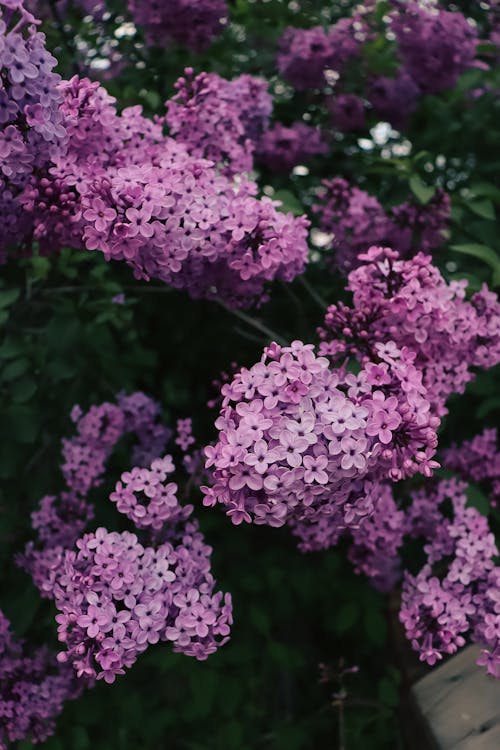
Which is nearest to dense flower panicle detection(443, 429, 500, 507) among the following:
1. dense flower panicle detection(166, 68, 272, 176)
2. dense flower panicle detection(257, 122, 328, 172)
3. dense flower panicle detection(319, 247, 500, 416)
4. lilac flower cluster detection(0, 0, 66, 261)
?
dense flower panicle detection(319, 247, 500, 416)

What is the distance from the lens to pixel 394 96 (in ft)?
12.3

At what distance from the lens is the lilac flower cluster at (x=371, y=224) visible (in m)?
3.08

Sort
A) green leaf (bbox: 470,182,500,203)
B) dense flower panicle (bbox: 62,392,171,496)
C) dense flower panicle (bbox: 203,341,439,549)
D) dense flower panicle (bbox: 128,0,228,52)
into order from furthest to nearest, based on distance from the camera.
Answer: dense flower panicle (bbox: 128,0,228,52) < green leaf (bbox: 470,182,500,203) < dense flower panicle (bbox: 62,392,171,496) < dense flower panicle (bbox: 203,341,439,549)

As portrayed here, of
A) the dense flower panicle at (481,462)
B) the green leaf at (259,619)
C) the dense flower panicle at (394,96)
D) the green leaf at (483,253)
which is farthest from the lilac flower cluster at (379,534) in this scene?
the dense flower panicle at (394,96)

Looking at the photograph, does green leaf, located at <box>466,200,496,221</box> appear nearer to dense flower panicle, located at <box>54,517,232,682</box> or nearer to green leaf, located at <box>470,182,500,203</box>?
green leaf, located at <box>470,182,500,203</box>

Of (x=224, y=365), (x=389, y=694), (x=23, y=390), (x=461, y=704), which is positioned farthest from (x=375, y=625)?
(x=23, y=390)

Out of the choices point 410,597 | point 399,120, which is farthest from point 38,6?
point 410,597

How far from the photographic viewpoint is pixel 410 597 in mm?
2367

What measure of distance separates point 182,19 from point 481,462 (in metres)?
2.07

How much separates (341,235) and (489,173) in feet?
3.67

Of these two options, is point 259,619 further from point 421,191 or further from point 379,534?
point 421,191

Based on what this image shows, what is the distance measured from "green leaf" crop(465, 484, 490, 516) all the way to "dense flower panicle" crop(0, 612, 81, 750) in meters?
1.47

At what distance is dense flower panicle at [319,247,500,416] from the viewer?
7.35 feet

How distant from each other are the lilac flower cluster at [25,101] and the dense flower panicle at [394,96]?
2.05 metres
